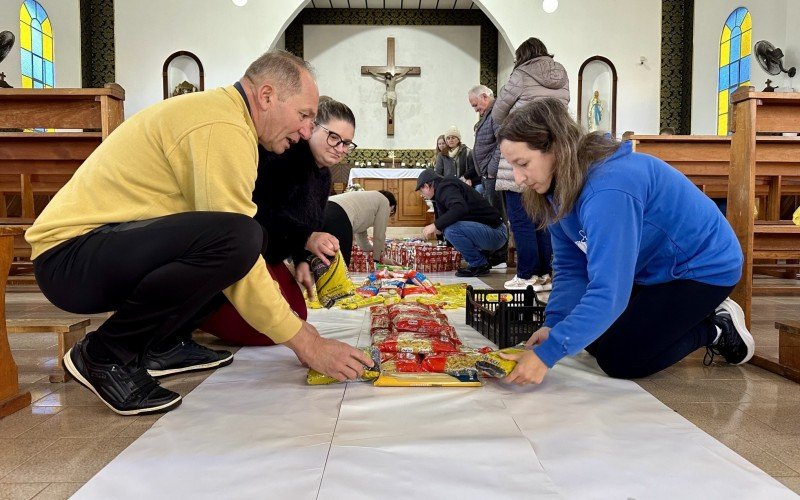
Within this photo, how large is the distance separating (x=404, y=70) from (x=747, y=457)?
11.6m

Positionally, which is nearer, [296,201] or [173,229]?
[173,229]

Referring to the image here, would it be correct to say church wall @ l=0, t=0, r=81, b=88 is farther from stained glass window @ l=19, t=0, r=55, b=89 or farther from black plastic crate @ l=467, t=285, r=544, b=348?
black plastic crate @ l=467, t=285, r=544, b=348

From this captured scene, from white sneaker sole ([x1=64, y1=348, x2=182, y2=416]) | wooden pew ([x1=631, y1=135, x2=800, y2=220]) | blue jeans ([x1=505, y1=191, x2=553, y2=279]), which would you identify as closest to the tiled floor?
white sneaker sole ([x1=64, y1=348, x2=182, y2=416])

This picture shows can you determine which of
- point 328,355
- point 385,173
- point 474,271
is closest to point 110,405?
point 328,355

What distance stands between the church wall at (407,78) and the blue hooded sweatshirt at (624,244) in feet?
34.9

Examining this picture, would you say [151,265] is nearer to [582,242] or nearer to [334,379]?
[334,379]

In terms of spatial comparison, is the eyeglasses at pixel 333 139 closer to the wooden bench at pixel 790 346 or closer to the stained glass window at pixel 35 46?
the wooden bench at pixel 790 346

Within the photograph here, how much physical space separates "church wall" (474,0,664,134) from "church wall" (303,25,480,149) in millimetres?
3263

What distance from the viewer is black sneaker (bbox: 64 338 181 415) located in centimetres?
169

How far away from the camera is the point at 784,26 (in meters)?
7.78

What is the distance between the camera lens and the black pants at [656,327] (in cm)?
197

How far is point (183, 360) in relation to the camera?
2.13 meters

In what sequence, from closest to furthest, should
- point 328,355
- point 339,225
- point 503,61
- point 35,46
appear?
1. point 328,355
2. point 339,225
3. point 35,46
4. point 503,61

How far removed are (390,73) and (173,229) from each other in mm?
11213
